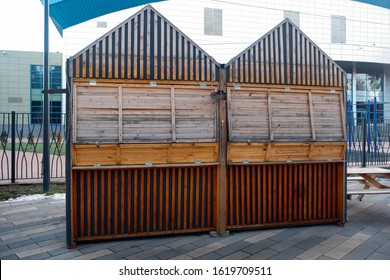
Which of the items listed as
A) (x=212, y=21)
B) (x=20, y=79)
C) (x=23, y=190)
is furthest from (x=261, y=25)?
(x=20, y=79)

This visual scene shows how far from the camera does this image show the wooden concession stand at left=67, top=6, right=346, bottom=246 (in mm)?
4984

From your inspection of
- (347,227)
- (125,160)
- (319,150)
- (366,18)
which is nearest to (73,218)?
(125,160)

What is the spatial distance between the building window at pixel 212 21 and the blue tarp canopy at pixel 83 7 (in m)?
19.5

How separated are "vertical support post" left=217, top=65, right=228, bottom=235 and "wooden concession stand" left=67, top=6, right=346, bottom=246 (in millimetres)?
16

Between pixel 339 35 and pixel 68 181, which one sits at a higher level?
pixel 339 35

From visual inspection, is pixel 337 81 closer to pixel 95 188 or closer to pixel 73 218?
pixel 95 188

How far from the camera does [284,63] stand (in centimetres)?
582

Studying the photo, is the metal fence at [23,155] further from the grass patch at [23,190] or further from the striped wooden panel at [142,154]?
the striped wooden panel at [142,154]

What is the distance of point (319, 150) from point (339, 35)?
1197 inches

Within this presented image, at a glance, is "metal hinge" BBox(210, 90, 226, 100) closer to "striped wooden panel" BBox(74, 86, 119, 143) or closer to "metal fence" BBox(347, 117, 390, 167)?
"striped wooden panel" BBox(74, 86, 119, 143)

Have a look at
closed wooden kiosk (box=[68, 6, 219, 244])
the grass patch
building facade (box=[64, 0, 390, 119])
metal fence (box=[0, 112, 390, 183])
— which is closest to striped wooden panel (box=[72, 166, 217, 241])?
closed wooden kiosk (box=[68, 6, 219, 244])

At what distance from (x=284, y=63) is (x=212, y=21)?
24639mm

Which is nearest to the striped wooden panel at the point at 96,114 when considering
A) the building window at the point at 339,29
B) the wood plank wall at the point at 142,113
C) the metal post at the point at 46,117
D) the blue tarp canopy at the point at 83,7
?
the wood plank wall at the point at 142,113

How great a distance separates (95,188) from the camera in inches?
200
